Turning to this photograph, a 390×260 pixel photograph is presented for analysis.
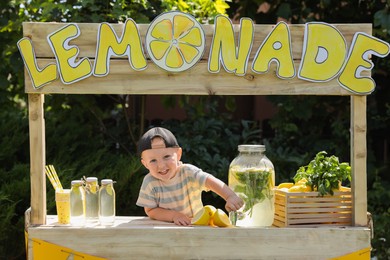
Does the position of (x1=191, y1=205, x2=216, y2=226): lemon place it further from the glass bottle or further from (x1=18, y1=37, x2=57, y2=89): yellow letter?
(x1=18, y1=37, x2=57, y2=89): yellow letter

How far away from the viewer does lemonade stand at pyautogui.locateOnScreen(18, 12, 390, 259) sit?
2.85 m

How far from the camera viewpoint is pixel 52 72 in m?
2.85

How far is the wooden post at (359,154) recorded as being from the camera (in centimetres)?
289

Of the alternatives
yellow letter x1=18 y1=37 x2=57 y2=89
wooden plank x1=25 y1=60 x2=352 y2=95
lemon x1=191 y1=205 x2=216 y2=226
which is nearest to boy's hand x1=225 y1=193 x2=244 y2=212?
lemon x1=191 y1=205 x2=216 y2=226

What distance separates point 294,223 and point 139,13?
7.62ft

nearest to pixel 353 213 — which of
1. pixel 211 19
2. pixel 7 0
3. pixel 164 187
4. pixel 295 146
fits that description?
pixel 164 187

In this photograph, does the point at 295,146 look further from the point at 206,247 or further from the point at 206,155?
the point at 206,247

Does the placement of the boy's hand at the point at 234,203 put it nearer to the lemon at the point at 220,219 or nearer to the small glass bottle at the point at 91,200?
the lemon at the point at 220,219

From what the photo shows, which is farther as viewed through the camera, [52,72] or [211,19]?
[211,19]

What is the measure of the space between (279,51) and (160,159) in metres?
0.74

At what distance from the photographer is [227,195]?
2.93m

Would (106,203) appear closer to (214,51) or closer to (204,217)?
(204,217)

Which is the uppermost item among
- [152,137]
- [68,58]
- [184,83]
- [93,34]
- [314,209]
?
[93,34]

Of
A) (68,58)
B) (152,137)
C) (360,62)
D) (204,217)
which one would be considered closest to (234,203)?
(204,217)
